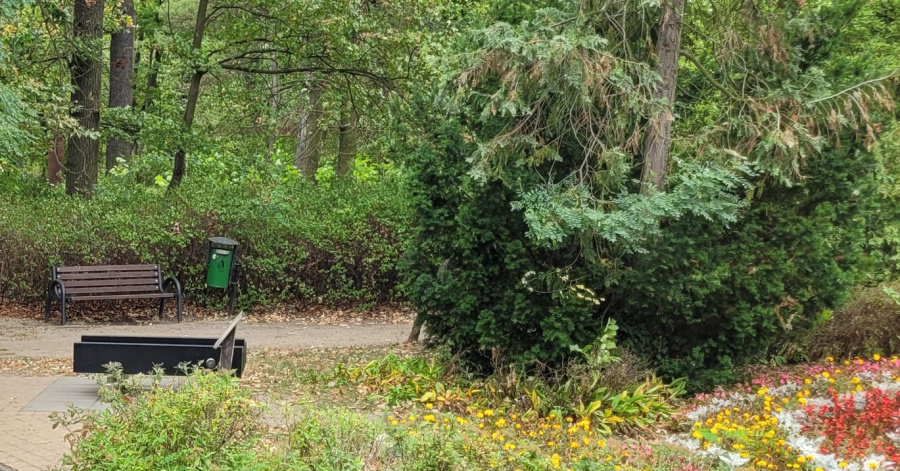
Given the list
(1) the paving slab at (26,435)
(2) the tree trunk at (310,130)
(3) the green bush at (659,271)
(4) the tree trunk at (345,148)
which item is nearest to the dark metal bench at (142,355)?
(1) the paving slab at (26,435)

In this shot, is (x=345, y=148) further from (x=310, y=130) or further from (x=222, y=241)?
(x=222, y=241)

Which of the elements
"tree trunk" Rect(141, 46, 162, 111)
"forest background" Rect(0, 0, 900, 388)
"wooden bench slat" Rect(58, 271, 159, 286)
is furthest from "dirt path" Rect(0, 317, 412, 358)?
"tree trunk" Rect(141, 46, 162, 111)

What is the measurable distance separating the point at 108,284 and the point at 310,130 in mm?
9948

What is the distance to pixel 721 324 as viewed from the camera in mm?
8172

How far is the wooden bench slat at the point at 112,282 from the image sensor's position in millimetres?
13125

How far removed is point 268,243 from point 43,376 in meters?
5.35

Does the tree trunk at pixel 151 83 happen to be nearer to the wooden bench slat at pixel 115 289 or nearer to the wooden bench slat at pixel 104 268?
the wooden bench slat at pixel 104 268

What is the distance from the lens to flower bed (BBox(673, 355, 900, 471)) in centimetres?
599

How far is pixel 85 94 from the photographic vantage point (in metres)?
15.2

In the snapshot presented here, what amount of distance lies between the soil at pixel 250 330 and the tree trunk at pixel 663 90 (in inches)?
187

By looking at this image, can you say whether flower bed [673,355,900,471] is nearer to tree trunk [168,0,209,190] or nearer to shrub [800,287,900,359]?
shrub [800,287,900,359]

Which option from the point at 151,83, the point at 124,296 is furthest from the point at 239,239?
the point at 151,83

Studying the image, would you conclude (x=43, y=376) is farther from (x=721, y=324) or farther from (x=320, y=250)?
(x=721, y=324)

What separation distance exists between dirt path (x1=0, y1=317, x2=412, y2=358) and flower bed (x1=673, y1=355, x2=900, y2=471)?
17.7 feet
